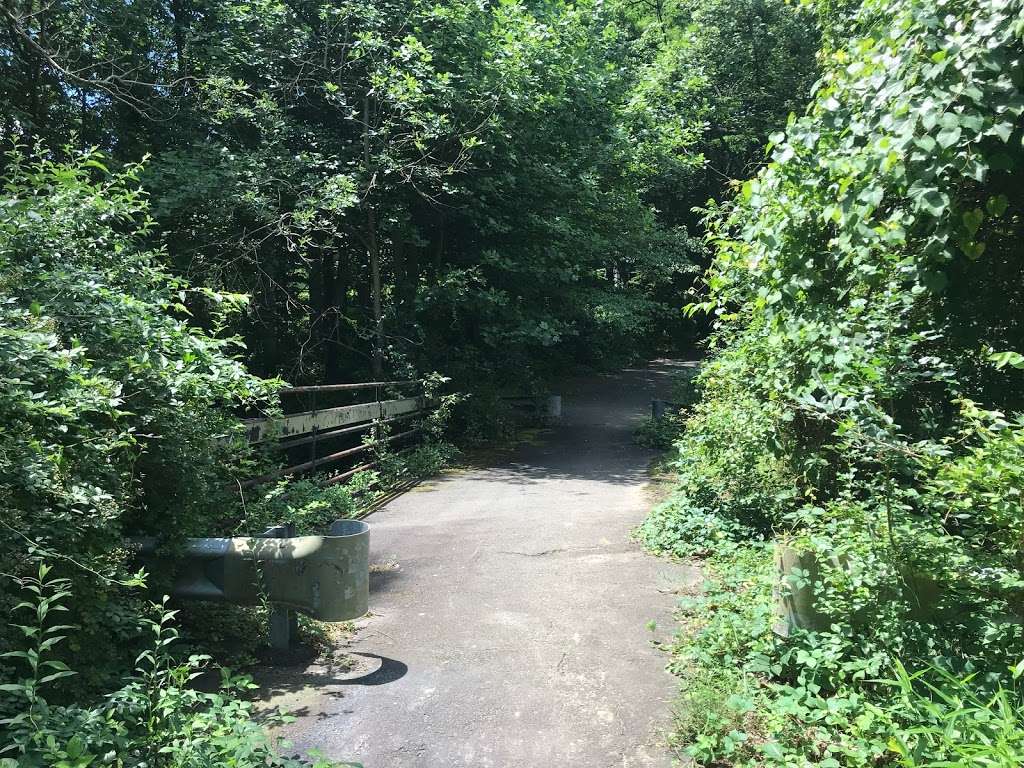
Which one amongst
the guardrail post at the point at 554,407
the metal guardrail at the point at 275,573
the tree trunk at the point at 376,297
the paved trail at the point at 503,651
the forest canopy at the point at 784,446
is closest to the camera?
the forest canopy at the point at 784,446

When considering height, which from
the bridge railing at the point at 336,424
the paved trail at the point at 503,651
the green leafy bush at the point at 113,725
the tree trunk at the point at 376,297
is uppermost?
the tree trunk at the point at 376,297

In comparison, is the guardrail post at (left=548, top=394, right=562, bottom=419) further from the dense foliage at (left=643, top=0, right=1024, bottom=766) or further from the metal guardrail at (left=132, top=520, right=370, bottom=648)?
the metal guardrail at (left=132, top=520, right=370, bottom=648)

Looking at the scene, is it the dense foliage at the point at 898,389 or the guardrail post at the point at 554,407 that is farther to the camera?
the guardrail post at the point at 554,407

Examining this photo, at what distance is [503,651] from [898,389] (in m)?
2.78

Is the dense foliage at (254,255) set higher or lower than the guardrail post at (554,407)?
higher

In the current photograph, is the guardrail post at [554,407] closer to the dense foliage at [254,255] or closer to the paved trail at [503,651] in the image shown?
the dense foliage at [254,255]

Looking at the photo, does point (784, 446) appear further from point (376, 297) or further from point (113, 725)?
point (376, 297)

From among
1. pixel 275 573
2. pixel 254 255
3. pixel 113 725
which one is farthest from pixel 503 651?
pixel 254 255

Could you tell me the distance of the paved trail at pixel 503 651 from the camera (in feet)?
11.6

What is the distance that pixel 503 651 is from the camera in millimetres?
4590

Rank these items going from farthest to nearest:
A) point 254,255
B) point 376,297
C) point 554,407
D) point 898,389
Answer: point 554,407
point 376,297
point 254,255
point 898,389

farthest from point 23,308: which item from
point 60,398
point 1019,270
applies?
point 1019,270

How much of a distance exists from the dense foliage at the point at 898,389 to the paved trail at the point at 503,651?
46 cm

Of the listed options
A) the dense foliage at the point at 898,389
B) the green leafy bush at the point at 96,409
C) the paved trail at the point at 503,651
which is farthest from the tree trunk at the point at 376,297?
the dense foliage at the point at 898,389
